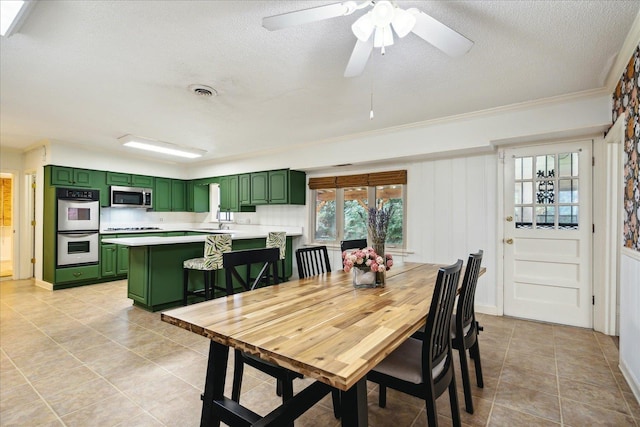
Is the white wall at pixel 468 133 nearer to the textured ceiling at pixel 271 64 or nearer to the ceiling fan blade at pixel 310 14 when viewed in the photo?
the textured ceiling at pixel 271 64

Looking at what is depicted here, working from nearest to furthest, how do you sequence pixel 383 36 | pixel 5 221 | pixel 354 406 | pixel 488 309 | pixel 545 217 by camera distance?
pixel 354 406 < pixel 383 36 < pixel 545 217 < pixel 488 309 < pixel 5 221

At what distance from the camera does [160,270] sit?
→ 12.2 feet

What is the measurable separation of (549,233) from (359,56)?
291cm

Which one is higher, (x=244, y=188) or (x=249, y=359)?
(x=244, y=188)

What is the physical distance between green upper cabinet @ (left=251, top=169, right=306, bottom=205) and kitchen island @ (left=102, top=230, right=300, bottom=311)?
1.60 m

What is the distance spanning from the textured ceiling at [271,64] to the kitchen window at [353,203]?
0.98 meters

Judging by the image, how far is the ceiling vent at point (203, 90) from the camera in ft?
9.29

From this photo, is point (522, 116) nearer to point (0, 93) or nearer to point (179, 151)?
point (179, 151)

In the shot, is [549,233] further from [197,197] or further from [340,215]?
[197,197]

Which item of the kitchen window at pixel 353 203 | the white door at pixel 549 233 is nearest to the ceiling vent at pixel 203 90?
the kitchen window at pixel 353 203

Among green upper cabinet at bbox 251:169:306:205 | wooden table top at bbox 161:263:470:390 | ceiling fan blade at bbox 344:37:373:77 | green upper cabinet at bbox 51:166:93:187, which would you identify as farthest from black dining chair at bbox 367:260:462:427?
green upper cabinet at bbox 51:166:93:187

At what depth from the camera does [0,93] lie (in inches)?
118

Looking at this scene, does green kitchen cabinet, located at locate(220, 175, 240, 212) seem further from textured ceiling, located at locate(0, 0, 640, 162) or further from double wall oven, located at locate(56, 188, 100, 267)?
textured ceiling, located at locate(0, 0, 640, 162)

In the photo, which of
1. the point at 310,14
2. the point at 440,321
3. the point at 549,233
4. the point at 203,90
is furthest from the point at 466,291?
the point at 203,90
